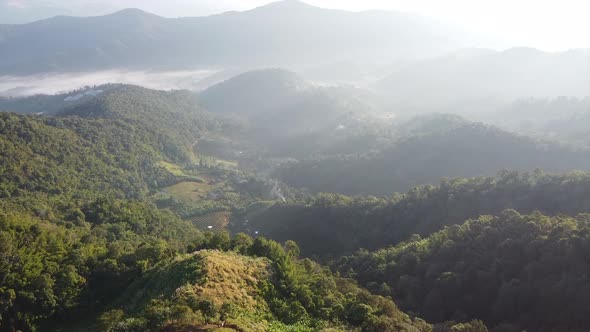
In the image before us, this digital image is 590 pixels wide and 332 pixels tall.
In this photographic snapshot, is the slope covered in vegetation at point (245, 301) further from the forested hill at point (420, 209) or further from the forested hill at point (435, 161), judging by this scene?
the forested hill at point (435, 161)

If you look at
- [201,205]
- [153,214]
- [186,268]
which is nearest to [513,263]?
[186,268]

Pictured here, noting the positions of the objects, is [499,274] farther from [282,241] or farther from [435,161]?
[435,161]

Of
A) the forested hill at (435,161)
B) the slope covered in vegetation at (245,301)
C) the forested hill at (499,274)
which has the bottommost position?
the forested hill at (435,161)

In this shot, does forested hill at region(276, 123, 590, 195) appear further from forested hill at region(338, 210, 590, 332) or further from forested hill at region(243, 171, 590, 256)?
forested hill at region(338, 210, 590, 332)

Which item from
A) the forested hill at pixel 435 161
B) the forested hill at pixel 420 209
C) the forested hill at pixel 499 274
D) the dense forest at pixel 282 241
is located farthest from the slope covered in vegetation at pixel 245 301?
the forested hill at pixel 435 161

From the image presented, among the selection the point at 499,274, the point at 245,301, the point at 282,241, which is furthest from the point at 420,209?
the point at 245,301
